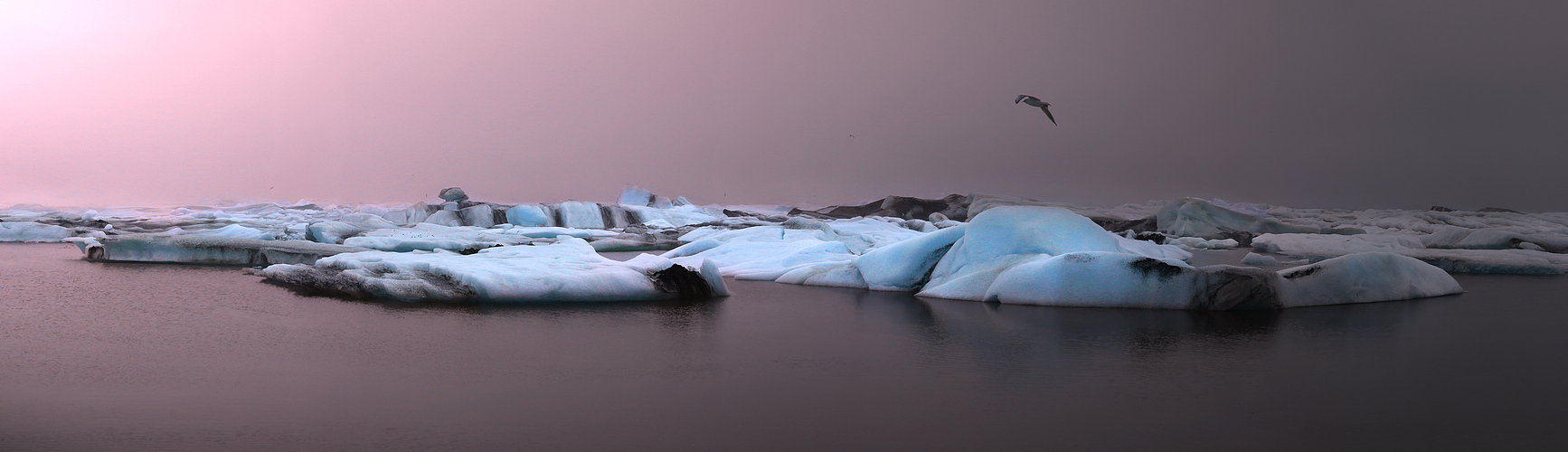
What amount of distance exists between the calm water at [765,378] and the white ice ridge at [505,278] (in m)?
0.26

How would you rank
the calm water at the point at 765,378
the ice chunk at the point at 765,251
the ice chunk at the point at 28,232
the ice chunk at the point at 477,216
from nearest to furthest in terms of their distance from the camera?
the calm water at the point at 765,378, the ice chunk at the point at 765,251, the ice chunk at the point at 28,232, the ice chunk at the point at 477,216

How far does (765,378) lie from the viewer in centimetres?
333

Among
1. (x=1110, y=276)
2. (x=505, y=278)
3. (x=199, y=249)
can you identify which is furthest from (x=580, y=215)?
(x=1110, y=276)

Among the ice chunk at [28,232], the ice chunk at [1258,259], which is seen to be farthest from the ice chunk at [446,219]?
the ice chunk at [1258,259]

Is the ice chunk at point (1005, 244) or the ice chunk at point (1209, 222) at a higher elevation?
the ice chunk at point (1209, 222)

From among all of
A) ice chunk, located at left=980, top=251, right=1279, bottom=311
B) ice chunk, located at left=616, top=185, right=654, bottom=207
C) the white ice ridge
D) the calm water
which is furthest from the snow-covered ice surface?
ice chunk, located at left=616, top=185, right=654, bottom=207

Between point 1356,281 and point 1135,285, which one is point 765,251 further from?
point 1356,281

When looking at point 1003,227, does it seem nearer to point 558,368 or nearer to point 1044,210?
point 1044,210

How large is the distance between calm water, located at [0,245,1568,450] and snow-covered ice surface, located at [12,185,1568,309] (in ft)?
0.96

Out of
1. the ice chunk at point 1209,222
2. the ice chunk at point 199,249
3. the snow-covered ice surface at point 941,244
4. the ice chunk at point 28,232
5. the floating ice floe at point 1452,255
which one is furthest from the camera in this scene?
the ice chunk at point 1209,222

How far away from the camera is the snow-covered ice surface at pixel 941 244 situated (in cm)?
560

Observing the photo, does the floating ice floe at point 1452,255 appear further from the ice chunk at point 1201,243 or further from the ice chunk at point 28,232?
the ice chunk at point 28,232

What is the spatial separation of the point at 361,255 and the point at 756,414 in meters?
4.98

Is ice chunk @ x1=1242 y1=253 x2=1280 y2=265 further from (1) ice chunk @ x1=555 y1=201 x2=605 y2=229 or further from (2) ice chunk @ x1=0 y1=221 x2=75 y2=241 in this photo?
(2) ice chunk @ x1=0 y1=221 x2=75 y2=241
